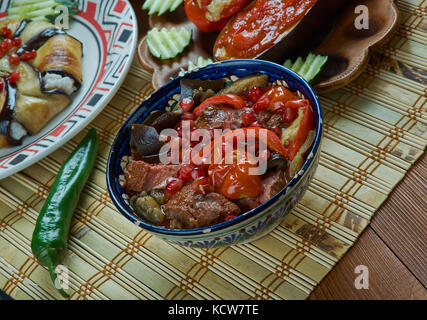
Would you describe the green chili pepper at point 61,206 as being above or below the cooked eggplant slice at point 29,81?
below

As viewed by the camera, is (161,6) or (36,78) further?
(161,6)

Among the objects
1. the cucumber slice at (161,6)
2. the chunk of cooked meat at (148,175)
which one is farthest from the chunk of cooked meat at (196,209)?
the cucumber slice at (161,6)

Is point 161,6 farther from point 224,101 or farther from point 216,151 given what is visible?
point 216,151

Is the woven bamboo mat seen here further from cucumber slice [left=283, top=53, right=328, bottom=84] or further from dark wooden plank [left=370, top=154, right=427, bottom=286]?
cucumber slice [left=283, top=53, right=328, bottom=84]

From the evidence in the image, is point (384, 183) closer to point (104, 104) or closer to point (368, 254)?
point (368, 254)

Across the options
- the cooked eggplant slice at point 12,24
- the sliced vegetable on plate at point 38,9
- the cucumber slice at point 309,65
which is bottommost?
the cooked eggplant slice at point 12,24

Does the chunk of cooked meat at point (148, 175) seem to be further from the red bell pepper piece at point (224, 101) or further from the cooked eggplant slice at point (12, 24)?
the cooked eggplant slice at point (12, 24)

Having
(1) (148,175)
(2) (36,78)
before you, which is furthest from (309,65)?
(2) (36,78)
